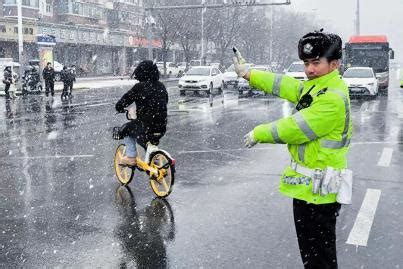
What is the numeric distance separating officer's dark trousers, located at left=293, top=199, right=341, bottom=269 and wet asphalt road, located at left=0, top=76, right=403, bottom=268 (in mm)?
1301

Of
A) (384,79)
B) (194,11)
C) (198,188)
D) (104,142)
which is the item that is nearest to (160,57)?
(194,11)

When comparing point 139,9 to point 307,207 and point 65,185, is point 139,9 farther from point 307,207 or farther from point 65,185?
point 307,207

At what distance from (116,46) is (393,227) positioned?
54343 mm

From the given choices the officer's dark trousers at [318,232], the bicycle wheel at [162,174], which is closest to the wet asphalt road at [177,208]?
the bicycle wheel at [162,174]

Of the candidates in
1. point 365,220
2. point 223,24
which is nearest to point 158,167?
point 365,220

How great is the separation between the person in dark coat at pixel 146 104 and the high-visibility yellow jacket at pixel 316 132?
3399 millimetres

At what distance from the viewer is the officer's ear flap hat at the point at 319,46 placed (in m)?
3.07

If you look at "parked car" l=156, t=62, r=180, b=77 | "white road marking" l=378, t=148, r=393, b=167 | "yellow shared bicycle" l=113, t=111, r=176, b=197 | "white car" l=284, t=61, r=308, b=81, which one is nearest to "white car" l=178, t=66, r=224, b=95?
"white car" l=284, t=61, r=308, b=81

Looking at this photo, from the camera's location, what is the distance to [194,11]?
53344mm

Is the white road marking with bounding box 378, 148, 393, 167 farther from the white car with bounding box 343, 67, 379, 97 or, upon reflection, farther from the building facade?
the building facade

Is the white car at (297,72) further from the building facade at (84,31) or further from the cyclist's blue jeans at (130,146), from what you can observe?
the cyclist's blue jeans at (130,146)

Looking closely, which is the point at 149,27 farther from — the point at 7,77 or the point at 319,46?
the point at 319,46

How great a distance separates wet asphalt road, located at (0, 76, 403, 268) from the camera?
4691 millimetres

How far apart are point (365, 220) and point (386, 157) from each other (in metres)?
4.25
